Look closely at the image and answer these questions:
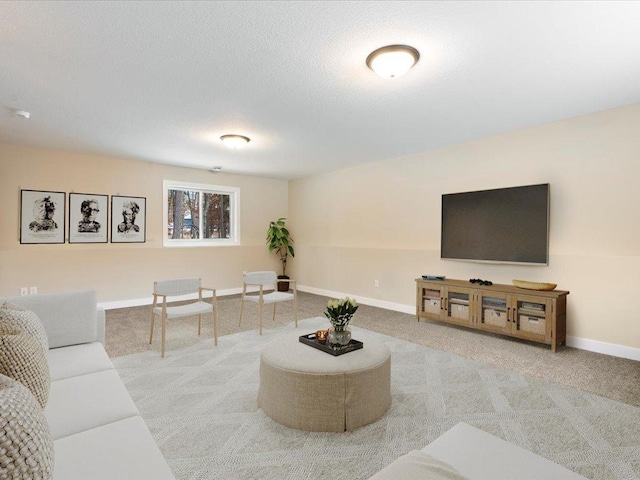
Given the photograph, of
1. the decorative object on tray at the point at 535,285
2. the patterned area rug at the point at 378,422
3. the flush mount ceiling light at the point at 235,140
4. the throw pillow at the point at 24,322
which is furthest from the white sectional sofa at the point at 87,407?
the decorative object on tray at the point at 535,285

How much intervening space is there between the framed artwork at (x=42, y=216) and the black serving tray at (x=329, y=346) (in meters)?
4.78

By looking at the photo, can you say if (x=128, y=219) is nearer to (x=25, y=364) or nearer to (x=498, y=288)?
(x=25, y=364)

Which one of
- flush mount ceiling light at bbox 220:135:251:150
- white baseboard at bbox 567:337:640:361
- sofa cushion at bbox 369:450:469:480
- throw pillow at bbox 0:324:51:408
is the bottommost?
white baseboard at bbox 567:337:640:361

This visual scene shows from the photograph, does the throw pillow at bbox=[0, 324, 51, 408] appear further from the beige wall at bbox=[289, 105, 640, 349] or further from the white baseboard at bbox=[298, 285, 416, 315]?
the white baseboard at bbox=[298, 285, 416, 315]

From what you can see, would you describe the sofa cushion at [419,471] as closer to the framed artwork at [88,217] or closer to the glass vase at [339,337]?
the glass vase at [339,337]

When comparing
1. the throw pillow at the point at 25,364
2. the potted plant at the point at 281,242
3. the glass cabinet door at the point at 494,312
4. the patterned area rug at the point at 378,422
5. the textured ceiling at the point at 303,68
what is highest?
the textured ceiling at the point at 303,68

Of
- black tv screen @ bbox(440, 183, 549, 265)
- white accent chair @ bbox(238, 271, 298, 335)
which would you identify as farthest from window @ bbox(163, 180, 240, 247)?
black tv screen @ bbox(440, 183, 549, 265)

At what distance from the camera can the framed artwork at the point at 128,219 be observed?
5.76m

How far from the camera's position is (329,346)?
242cm

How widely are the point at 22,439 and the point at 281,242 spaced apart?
691 centimetres

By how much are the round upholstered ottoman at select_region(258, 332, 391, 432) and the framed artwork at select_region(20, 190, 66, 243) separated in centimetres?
481

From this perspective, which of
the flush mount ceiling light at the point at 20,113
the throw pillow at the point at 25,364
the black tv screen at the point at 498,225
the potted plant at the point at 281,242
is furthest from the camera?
the potted plant at the point at 281,242

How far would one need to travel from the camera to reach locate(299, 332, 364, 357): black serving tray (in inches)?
92.2

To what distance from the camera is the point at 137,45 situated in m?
2.39
